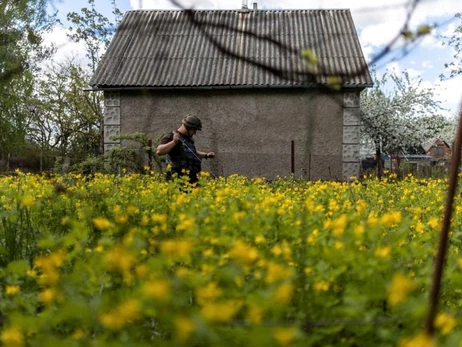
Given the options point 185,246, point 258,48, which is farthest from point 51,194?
point 258,48

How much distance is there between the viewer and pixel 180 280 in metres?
1.15

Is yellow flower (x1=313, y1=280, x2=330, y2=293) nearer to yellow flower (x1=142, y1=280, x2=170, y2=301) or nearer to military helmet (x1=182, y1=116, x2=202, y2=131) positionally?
yellow flower (x1=142, y1=280, x2=170, y2=301)

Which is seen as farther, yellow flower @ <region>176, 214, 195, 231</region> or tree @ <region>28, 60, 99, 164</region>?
tree @ <region>28, 60, 99, 164</region>

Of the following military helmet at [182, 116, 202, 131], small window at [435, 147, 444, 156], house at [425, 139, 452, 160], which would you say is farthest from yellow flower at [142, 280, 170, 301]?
small window at [435, 147, 444, 156]

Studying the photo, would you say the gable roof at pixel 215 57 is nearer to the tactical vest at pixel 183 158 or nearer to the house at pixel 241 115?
the house at pixel 241 115

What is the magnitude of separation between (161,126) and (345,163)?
4.57m

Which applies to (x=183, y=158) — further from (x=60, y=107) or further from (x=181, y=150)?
(x=60, y=107)

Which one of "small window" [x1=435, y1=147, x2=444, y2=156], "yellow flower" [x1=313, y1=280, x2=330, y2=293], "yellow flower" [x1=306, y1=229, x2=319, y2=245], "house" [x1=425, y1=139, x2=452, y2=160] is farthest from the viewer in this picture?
"small window" [x1=435, y1=147, x2=444, y2=156]

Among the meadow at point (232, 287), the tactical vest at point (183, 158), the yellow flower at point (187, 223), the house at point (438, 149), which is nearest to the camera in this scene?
the meadow at point (232, 287)

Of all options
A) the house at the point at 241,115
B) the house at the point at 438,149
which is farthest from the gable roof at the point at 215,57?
the house at the point at 438,149

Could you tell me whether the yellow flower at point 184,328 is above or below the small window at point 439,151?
below


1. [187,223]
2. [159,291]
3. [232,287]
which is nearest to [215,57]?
[187,223]

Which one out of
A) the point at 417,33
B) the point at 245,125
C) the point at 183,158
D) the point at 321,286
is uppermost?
the point at 245,125

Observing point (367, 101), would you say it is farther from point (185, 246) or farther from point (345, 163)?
point (185, 246)
